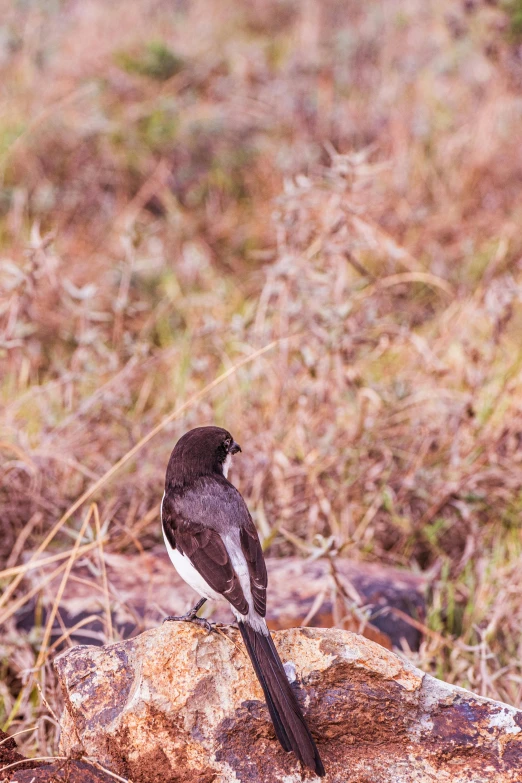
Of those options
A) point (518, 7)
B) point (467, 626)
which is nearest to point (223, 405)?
point (467, 626)

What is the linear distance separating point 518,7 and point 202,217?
312cm

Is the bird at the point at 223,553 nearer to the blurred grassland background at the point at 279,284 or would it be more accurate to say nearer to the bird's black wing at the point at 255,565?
the bird's black wing at the point at 255,565

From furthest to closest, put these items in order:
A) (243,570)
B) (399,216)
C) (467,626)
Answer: (399,216), (467,626), (243,570)

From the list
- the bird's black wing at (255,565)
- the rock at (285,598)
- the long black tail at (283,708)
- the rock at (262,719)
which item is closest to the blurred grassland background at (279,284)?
the rock at (285,598)

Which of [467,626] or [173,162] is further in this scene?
[173,162]

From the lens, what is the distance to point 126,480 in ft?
15.0

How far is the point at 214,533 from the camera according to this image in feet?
9.18

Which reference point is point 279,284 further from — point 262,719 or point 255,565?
point 262,719

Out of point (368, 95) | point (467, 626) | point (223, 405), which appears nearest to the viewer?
point (467, 626)

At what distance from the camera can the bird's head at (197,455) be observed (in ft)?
9.75

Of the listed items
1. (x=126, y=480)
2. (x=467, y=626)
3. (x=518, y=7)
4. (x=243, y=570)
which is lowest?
(x=467, y=626)

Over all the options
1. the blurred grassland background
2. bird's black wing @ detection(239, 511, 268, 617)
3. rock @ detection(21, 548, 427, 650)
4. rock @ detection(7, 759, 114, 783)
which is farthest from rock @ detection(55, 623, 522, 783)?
rock @ detection(21, 548, 427, 650)

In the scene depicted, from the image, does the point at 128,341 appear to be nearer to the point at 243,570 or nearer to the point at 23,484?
the point at 23,484

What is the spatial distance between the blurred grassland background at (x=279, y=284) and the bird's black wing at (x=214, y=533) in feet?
1.42
